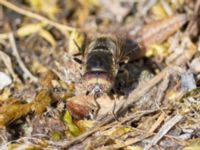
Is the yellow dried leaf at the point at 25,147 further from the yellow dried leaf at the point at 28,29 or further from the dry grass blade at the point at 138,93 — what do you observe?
the yellow dried leaf at the point at 28,29

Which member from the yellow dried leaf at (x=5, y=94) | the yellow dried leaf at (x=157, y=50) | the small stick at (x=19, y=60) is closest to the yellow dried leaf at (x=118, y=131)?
the yellow dried leaf at (x=5, y=94)

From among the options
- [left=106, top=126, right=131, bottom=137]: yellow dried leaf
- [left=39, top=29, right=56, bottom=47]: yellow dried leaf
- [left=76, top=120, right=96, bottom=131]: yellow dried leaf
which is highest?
[left=39, top=29, right=56, bottom=47]: yellow dried leaf

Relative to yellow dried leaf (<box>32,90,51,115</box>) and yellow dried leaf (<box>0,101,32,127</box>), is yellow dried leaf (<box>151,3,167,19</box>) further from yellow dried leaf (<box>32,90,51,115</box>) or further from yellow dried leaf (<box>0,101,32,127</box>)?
yellow dried leaf (<box>0,101,32,127</box>)

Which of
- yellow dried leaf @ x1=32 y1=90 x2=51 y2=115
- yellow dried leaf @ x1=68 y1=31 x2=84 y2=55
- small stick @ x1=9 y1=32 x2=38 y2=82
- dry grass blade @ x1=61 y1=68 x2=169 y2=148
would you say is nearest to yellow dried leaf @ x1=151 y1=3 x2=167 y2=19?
yellow dried leaf @ x1=68 y1=31 x2=84 y2=55

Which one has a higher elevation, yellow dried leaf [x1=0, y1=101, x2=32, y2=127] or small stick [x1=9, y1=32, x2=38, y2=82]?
small stick [x1=9, y1=32, x2=38, y2=82]

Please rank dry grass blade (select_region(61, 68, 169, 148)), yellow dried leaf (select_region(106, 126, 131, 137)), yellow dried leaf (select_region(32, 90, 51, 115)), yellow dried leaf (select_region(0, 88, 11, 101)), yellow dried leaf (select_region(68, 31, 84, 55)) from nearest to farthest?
yellow dried leaf (select_region(106, 126, 131, 137)), dry grass blade (select_region(61, 68, 169, 148)), yellow dried leaf (select_region(32, 90, 51, 115)), yellow dried leaf (select_region(0, 88, 11, 101)), yellow dried leaf (select_region(68, 31, 84, 55))

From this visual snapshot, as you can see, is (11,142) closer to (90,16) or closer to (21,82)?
(21,82)

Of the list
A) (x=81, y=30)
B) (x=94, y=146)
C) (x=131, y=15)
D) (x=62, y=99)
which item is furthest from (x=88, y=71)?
(x=131, y=15)

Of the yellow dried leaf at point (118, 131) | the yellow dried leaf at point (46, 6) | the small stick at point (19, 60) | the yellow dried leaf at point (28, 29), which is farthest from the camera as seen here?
the yellow dried leaf at point (46, 6)
